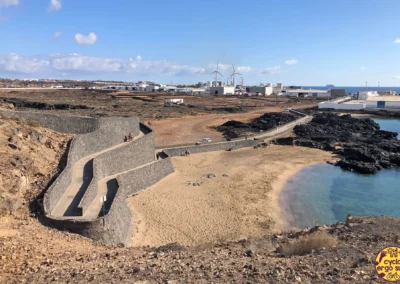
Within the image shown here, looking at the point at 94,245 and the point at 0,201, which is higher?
the point at 0,201

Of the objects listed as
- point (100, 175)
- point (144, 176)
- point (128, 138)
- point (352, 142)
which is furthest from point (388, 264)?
point (352, 142)

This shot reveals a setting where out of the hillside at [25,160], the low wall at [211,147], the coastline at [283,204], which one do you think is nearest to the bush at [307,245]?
the coastline at [283,204]

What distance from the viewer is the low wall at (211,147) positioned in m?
31.5

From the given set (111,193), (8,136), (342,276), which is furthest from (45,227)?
(342,276)

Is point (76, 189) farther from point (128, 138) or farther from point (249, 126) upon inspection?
point (249, 126)

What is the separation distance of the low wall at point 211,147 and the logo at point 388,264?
2320 cm

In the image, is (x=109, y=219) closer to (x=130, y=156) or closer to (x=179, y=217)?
(x=179, y=217)

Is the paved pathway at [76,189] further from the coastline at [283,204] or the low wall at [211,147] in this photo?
the low wall at [211,147]

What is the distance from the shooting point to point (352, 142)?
4284cm

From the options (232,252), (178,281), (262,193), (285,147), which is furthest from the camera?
(285,147)

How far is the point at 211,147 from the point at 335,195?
49.2 feet

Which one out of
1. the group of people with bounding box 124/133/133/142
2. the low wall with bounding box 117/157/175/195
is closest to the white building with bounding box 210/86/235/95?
the group of people with bounding box 124/133/133/142

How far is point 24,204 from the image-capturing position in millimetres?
13297

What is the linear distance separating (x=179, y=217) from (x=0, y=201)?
30.4 feet
